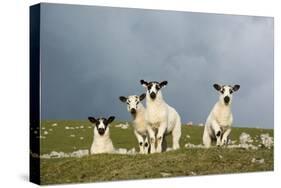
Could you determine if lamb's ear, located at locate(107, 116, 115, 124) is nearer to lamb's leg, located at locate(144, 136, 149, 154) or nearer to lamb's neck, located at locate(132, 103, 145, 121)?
lamb's neck, located at locate(132, 103, 145, 121)

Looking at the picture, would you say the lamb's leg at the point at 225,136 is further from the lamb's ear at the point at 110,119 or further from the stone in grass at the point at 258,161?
the lamb's ear at the point at 110,119

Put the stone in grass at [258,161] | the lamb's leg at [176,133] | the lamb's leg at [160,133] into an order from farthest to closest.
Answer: the stone in grass at [258,161], the lamb's leg at [176,133], the lamb's leg at [160,133]

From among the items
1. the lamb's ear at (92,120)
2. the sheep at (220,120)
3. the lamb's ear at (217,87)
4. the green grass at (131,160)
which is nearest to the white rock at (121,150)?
the green grass at (131,160)

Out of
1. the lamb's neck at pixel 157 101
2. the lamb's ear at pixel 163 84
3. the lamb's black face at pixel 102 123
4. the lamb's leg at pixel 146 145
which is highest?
the lamb's ear at pixel 163 84

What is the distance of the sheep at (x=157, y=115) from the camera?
1356cm

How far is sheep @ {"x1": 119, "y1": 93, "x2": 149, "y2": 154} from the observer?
1340cm

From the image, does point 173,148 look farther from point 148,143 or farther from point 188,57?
point 188,57

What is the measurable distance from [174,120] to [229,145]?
128 centimetres

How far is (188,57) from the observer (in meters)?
14.0

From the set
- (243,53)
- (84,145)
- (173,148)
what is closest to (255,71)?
(243,53)

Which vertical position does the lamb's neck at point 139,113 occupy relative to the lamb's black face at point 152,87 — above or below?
→ below

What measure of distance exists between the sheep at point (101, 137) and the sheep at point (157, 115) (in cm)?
77

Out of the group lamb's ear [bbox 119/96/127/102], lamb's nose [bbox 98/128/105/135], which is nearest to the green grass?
lamb's nose [bbox 98/128/105/135]

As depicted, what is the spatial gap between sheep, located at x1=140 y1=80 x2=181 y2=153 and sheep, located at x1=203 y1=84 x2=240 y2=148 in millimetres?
778
